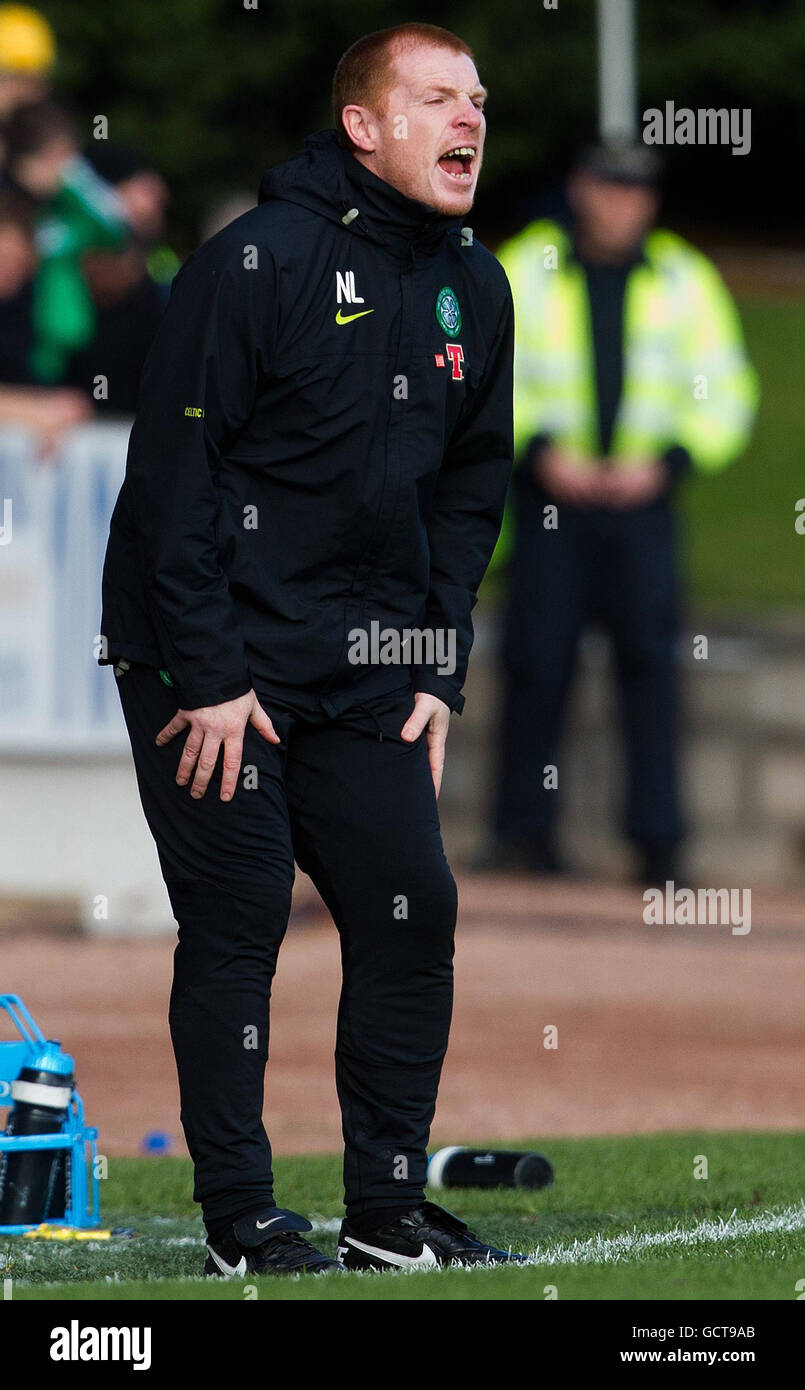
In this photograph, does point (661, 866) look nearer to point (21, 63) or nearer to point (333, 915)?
point (21, 63)

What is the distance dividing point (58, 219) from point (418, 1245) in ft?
23.9

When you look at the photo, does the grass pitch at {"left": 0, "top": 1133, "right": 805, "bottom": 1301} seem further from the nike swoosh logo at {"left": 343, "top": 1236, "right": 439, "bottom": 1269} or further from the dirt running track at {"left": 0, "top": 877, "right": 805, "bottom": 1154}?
the dirt running track at {"left": 0, "top": 877, "right": 805, "bottom": 1154}

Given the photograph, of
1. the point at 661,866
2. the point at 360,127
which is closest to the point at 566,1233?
the point at 360,127

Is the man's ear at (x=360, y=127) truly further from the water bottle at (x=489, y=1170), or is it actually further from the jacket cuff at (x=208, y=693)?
the water bottle at (x=489, y=1170)

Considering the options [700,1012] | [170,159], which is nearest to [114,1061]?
[700,1012]

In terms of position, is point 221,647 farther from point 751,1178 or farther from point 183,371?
point 751,1178

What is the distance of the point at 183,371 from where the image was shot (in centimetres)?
470

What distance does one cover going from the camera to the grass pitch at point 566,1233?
14.2ft

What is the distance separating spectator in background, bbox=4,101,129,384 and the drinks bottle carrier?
590 centimetres

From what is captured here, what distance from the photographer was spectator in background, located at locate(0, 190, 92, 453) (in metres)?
10.4

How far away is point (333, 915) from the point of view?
4941mm

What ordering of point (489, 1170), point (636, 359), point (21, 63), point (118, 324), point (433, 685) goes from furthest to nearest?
point (21, 63) < point (636, 359) < point (118, 324) < point (489, 1170) < point (433, 685)

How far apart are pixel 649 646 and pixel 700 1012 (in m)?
2.91
